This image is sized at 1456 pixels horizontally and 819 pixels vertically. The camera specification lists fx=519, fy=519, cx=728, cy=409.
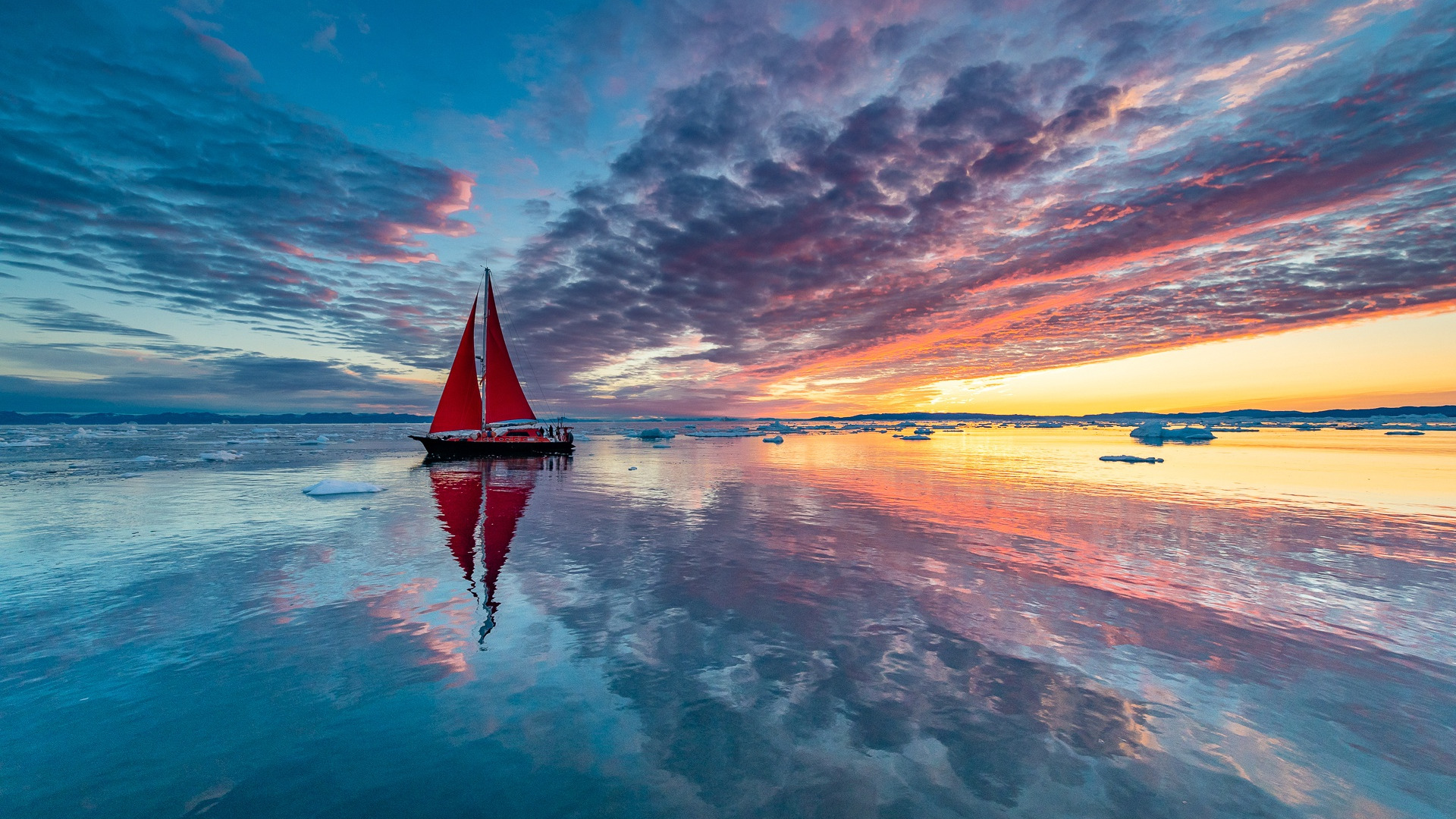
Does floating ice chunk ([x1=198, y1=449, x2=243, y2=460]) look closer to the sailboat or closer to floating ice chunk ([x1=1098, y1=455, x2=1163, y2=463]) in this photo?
the sailboat

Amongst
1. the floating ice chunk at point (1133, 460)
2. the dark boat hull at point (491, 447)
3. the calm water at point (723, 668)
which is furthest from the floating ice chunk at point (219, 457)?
the floating ice chunk at point (1133, 460)

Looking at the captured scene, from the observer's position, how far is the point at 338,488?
2083cm

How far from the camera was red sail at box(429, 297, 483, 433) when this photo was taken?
4047 centimetres

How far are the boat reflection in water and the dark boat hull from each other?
6.09 ft

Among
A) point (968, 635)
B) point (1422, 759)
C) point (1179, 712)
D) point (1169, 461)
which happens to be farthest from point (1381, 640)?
point (1169, 461)

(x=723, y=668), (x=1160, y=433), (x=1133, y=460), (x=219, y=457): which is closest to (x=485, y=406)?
(x=219, y=457)

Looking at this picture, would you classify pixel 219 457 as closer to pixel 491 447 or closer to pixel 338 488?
pixel 491 447

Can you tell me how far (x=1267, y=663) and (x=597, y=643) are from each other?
29.4 feet

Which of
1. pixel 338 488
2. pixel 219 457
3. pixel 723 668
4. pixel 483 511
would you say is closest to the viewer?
pixel 723 668

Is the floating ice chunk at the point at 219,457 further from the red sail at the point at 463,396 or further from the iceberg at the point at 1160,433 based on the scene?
the iceberg at the point at 1160,433

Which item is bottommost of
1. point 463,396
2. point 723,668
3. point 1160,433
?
point 723,668

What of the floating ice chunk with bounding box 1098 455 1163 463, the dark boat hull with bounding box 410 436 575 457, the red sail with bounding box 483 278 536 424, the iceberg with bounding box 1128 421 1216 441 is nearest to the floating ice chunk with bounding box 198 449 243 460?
the dark boat hull with bounding box 410 436 575 457

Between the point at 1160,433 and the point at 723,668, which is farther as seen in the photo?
the point at 1160,433

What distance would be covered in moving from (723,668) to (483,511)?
1416 cm
